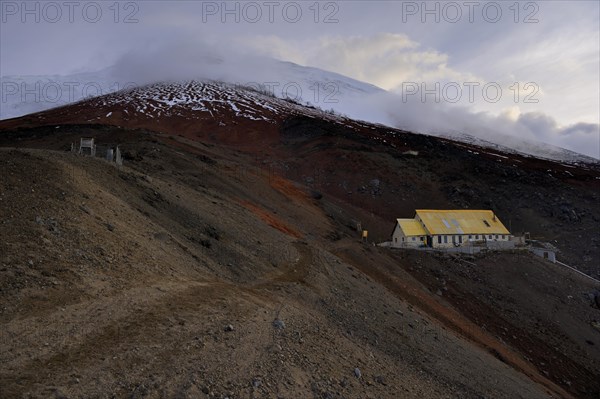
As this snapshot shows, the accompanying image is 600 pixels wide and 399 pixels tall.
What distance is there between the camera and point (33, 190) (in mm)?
10250

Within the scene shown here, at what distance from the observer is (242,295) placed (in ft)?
31.4

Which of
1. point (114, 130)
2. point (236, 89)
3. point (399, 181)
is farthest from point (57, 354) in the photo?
point (236, 89)

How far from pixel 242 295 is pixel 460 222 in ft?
83.9

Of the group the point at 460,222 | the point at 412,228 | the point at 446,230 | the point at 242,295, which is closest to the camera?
the point at 242,295

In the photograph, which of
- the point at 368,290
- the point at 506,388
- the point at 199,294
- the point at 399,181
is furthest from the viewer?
the point at 399,181

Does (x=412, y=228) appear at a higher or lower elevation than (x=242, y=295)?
lower

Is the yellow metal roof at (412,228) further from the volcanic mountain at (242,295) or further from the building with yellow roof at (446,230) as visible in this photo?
the volcanic mountain at (242,295)

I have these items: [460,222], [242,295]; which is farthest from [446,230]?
[242,295]

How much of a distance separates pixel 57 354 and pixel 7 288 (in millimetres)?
1948

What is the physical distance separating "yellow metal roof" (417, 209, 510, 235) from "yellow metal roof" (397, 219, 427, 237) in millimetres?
433

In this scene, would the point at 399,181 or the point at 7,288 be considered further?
the point at 399,181

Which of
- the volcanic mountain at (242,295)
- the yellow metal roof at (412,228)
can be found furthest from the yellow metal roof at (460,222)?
the volcanic mountain at (242,295)

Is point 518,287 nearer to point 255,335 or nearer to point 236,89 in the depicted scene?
point 255,335

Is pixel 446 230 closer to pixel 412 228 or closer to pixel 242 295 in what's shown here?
pixel 412 228
